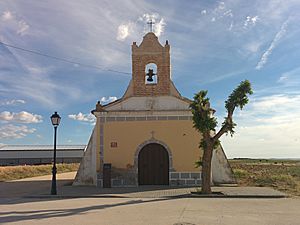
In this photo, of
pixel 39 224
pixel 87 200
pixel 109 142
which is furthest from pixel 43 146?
pixel 39 224

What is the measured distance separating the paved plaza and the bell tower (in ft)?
21.5

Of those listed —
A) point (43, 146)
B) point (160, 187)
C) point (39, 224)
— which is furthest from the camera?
point (43, 146)

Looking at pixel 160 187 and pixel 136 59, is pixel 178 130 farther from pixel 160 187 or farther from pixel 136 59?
pixel 136 59

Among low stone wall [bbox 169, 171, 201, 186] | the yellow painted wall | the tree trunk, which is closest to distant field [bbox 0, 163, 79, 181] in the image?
the yellow painted wall

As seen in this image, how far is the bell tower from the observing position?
1920 centimetres

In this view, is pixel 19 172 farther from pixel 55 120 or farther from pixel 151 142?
pixel 55 120

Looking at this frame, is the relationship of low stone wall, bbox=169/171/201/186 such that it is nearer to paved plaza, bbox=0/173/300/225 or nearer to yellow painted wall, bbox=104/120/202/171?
yellow painted wall, bbox=104/120/202/171

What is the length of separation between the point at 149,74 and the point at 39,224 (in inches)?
484

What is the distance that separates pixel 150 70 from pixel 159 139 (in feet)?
13.0

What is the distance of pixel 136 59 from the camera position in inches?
761

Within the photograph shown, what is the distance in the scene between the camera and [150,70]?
19422 millimetres

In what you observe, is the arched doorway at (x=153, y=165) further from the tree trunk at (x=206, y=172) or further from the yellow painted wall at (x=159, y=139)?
the tree trunk at (x=206, y=172)

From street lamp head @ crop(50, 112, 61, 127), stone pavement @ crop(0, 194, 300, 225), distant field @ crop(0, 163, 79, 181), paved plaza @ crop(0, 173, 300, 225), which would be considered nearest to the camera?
stone pavement @ crop(0, 194, 300, 225)

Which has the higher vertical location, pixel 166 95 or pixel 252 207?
pixel 166 95
